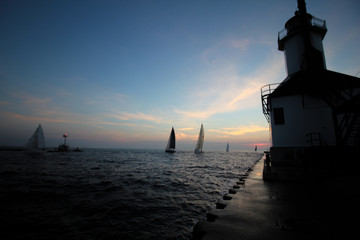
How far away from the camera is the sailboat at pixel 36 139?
59094mm

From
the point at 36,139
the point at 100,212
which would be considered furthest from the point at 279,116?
the point at 36,139

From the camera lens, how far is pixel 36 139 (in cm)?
5953

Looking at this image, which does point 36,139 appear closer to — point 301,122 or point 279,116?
point 279,116

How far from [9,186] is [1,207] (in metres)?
5.19

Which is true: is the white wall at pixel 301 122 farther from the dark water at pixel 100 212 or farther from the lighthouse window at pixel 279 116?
the dark water at pixel 100 212

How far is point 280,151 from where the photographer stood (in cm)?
1355

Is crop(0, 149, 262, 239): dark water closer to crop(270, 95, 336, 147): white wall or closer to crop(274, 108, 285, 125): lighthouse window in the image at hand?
crop(270, 95, 336, 147): white wall

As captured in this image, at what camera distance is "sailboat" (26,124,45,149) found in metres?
59.1

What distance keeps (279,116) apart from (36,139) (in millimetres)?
82895

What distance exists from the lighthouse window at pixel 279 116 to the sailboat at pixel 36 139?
80.6m

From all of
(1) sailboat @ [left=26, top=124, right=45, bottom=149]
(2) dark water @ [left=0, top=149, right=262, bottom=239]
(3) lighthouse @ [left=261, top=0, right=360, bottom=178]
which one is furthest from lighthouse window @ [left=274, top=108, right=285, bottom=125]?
(1) sailboat @ [left=26, top=124, right=45, bottom=149]

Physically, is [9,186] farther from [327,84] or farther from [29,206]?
[327,84]

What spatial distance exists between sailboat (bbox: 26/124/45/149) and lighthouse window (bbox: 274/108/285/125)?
80635 mm

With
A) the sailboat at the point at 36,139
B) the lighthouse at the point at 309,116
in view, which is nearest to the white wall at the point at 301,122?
the lighthouse at the point at 309,116
